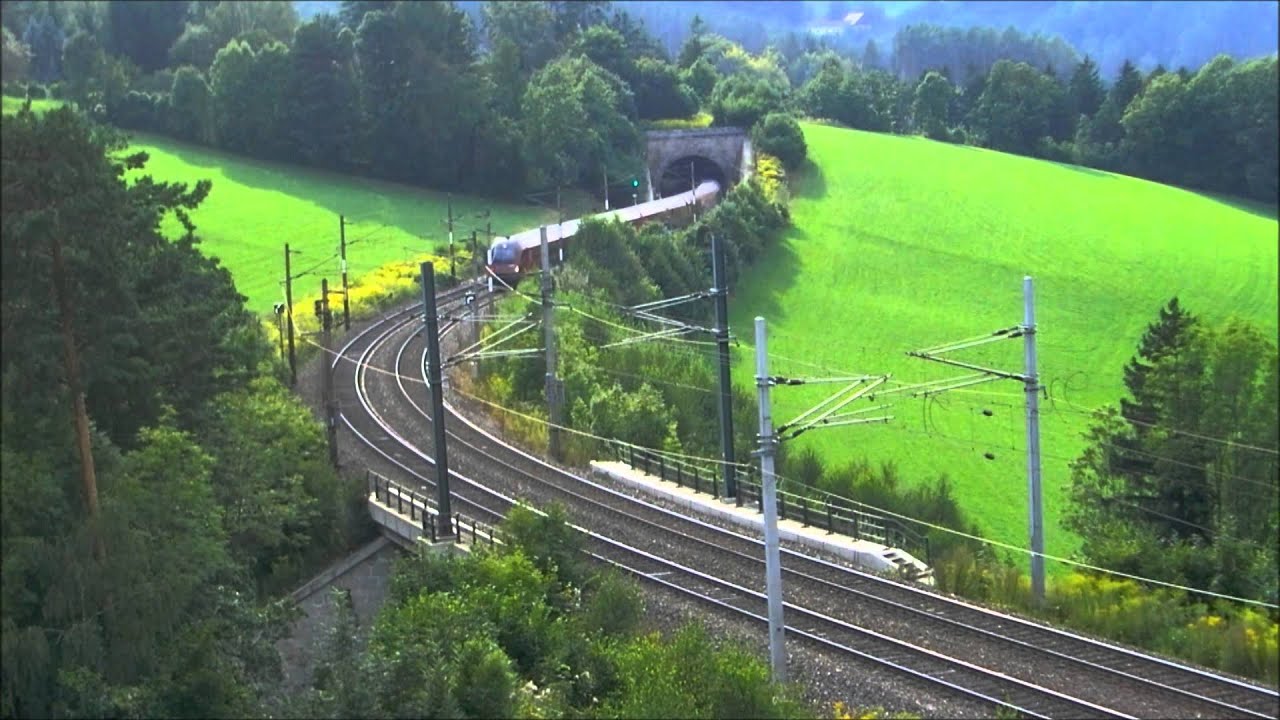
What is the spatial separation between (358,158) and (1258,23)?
79622mm

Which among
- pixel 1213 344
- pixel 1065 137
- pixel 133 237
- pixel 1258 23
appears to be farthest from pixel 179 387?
pixel 1258 23

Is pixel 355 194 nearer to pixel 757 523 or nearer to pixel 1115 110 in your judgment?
pixel 1115 110

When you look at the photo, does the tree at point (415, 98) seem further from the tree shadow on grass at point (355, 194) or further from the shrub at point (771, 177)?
the shrub at point (771, 177)

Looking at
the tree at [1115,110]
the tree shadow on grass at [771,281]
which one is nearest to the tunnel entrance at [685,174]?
the tree shadow on grass at [771,281]

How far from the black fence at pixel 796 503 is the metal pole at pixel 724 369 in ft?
1.22

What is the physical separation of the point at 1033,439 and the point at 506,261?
28061mm

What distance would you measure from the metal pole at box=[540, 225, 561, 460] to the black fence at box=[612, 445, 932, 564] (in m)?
1.36

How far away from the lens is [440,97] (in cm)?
6738

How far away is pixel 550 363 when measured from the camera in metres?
30.4

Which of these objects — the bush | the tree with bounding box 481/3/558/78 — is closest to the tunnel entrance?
the bush

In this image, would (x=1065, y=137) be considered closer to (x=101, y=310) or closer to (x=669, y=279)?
(x=669, y=279)

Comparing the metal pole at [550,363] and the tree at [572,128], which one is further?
the tree at [572,128]

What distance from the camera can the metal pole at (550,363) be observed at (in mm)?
29188

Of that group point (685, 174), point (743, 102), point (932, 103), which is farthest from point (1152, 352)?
point (932, 103)
